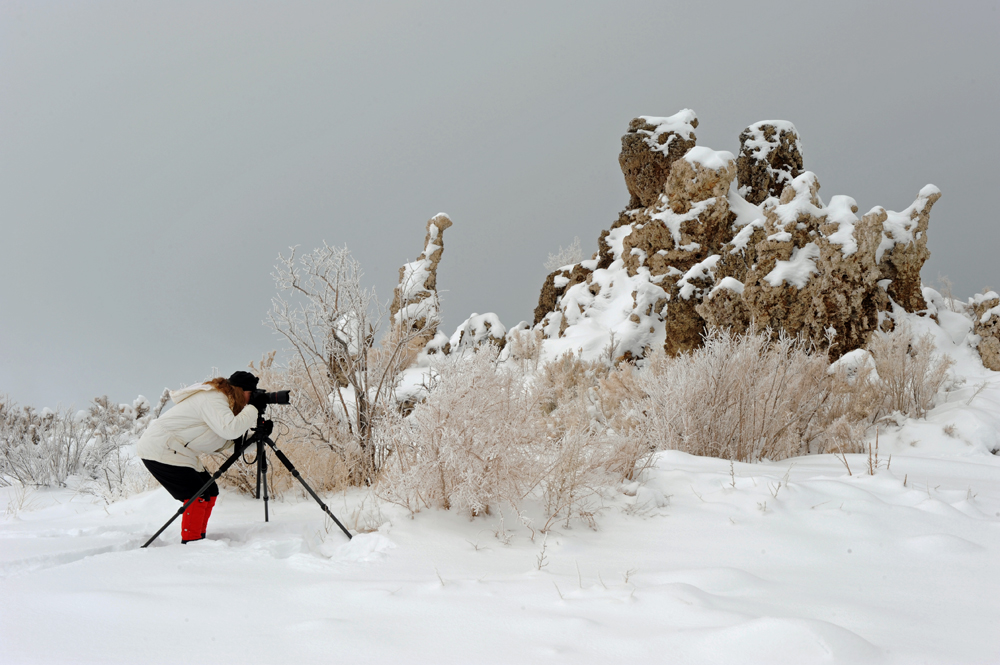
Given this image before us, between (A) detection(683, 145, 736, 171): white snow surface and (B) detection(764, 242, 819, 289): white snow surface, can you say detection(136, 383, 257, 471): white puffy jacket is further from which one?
(A) detection(683, 145, 736, 171): white snow surface

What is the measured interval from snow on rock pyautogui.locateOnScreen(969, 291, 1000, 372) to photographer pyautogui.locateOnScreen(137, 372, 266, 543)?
13.9 meters

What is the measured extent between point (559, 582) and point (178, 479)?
282 cm

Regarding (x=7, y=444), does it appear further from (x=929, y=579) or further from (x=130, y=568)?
(x=929, y=579)

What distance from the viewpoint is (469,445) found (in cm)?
364

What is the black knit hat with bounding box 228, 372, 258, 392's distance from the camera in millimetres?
3959

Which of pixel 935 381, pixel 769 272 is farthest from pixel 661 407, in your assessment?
pixel 769 272

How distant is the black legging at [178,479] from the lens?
12.5 ft

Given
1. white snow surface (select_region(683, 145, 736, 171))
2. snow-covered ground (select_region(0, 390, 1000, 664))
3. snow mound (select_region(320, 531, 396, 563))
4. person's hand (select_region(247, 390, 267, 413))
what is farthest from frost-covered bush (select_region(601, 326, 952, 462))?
white snow surface (select_region(683, 145, 736, 171))

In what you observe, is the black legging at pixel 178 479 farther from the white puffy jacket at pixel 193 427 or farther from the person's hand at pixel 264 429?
the person's hand at pixel 264 429

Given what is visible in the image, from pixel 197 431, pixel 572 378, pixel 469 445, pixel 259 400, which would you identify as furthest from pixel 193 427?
pixel 572 378

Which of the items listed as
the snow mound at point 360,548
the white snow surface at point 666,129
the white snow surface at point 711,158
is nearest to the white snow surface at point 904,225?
the white snow surface at point 711,158

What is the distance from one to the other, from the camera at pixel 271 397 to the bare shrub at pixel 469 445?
714 mm

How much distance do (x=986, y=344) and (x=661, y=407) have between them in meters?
9.94

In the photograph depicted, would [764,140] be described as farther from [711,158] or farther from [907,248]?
[907,248]
